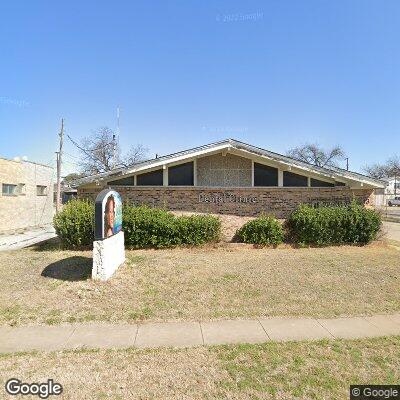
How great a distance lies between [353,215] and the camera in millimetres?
11102

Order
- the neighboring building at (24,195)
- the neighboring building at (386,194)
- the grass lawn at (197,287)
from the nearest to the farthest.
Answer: the grass lawn at (197,287)
the neighboring building at (386,194)
the neighboring building at (24,195)

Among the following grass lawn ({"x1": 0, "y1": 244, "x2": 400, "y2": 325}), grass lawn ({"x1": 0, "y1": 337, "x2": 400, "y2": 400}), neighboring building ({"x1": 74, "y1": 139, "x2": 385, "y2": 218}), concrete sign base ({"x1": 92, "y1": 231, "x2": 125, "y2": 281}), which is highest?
neighboring building ({"x1": 74, "y1": 139, "x2": 385, "y2": 218})

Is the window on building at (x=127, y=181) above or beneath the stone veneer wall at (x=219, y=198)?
above

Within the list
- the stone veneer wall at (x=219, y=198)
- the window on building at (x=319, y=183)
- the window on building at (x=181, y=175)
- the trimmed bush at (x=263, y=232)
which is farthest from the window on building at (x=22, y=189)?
the window on building at (x=319, y=183)

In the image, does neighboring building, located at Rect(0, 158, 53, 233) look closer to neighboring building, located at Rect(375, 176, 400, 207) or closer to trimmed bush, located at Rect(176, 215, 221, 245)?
trimmed bush, located at Rect(176, 215, 221, 245)

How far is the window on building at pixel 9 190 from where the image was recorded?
16523mm

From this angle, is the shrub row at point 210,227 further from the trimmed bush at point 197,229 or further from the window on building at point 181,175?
the window on building at point 181,175

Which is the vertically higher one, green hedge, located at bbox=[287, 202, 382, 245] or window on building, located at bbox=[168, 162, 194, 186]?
window on building, located at bbox=[168, 162, 194, 186]

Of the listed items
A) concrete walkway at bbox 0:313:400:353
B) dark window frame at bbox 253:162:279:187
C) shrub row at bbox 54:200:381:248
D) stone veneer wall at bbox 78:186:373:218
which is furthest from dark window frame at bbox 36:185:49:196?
concrete walkway at bbox 0:313:400:353

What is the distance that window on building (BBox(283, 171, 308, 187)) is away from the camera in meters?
11.9

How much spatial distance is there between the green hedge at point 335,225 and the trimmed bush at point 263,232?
31.4 inches

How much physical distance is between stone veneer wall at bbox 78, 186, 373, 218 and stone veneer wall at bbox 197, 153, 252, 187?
31cm

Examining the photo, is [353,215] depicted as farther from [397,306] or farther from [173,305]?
[173,305]

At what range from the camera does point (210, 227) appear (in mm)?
10719
